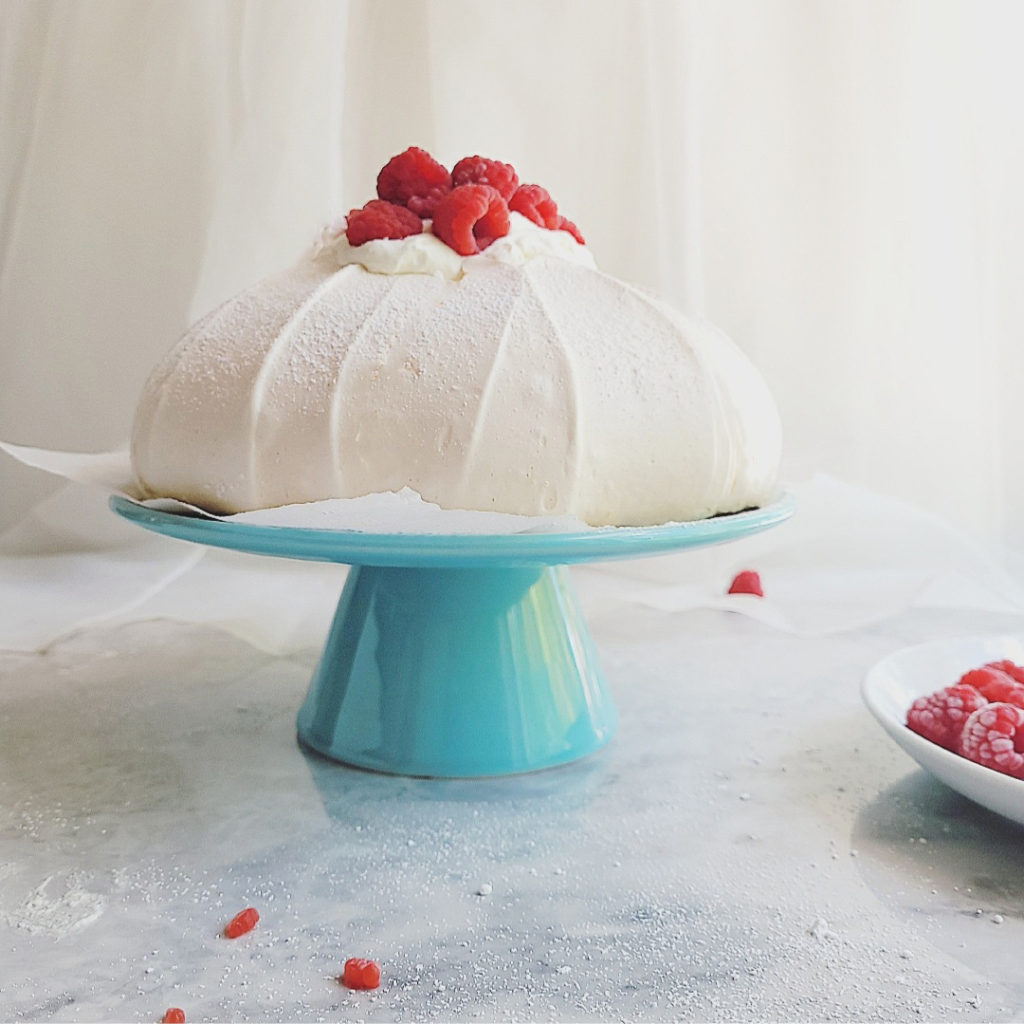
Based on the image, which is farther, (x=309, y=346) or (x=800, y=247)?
(x=800, y=247)

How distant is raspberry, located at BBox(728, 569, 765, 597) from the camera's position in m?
1.51

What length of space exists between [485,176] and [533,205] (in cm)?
4

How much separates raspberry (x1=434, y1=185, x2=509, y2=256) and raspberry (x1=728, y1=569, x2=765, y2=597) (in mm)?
741

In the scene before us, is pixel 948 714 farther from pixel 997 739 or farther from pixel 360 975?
pixel 360 975

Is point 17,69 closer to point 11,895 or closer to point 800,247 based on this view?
point 800,247

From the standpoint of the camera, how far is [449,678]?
2.98 feet

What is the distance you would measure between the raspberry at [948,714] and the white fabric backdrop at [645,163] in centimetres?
77

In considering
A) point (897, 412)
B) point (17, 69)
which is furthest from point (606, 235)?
point (17, 69)

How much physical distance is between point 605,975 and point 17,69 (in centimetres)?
144

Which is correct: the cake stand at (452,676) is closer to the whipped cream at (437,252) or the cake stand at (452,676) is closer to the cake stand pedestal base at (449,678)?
the cake stand pedestal base at (449,678)

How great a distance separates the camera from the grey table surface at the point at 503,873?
63 cm

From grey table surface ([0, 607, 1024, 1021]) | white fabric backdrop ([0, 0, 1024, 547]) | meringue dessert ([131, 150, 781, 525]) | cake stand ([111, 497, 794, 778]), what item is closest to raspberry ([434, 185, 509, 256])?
meringue dessert ([131, 150, 781, 525])

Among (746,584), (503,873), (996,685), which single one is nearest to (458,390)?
(503,873)

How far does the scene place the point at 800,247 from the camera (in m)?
1.61
